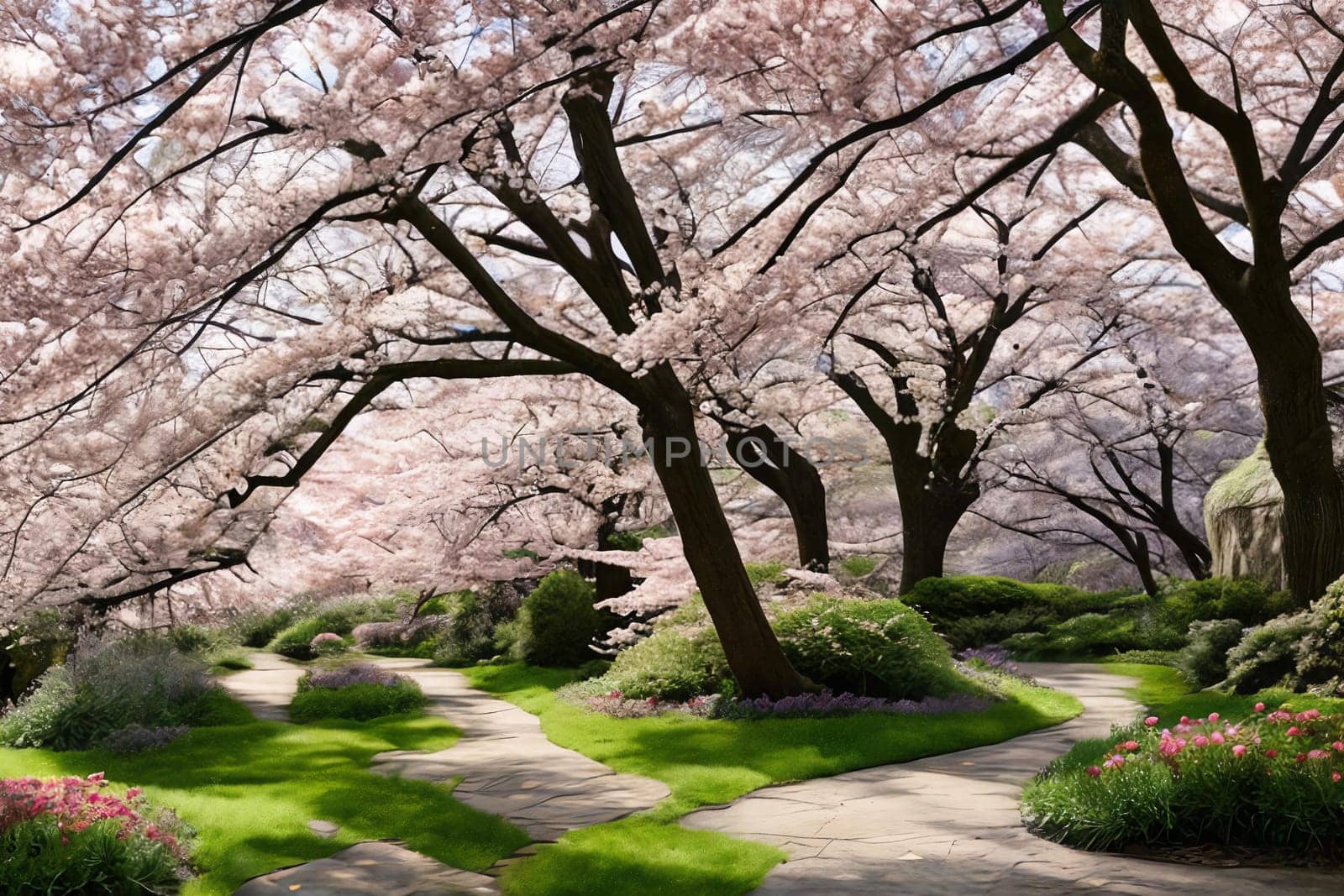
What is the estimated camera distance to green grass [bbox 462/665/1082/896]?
6035 mm

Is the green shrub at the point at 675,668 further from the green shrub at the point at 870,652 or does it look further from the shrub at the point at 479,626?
the shrub at the point at 479,626

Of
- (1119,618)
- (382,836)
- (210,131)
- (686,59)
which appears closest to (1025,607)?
(1119,618)

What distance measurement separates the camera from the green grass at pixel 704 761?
6.04 meters

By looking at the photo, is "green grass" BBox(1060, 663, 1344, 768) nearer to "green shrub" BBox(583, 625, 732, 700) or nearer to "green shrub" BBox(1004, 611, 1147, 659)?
"green shrub" BBox(1004, 611, 1147, 659)

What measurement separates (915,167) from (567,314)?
6377mm

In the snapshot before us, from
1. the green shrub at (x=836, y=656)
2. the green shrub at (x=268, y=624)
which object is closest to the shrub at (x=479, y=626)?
the green shrub at (x=268, y=624)

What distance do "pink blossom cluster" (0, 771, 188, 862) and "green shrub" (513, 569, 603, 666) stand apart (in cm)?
1036

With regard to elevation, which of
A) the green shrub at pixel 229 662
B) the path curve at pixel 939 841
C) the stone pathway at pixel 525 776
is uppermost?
the green shrub at pixel 229 662

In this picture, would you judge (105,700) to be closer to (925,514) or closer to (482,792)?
(482,792)

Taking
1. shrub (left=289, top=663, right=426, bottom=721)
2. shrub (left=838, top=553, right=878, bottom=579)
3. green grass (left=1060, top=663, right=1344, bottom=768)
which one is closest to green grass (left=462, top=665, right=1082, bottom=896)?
green grass (left=1060, top=663, right=1344, bottom=768)

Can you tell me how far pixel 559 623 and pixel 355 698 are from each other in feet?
13.4

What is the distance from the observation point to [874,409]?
708 inches

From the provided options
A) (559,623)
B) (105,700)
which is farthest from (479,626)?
→ (105,700)

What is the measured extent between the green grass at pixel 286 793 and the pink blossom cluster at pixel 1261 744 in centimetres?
403
